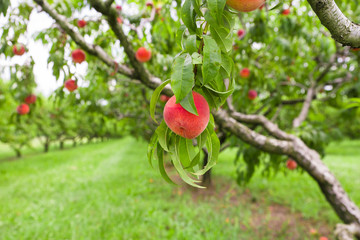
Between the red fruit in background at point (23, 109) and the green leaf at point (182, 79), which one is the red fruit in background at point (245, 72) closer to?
the green leaf at point (182, 79)

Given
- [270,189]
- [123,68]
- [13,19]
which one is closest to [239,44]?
[123,68]

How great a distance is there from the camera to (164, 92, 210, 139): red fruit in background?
0.55 metres

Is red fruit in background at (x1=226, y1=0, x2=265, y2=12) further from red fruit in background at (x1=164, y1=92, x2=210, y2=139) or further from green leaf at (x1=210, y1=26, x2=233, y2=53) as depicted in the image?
red fruit in background at (x1=164, y1=92, x2=210, y2=139)

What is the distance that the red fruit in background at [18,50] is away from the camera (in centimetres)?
164

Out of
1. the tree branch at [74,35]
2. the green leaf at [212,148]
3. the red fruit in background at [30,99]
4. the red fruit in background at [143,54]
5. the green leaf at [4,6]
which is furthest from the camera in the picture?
the red fruit in background at [30,99]

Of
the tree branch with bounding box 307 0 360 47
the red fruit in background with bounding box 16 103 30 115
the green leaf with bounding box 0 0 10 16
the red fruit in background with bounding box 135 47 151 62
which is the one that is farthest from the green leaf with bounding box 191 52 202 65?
the red fruit in background with bounding box 16 103 30 115

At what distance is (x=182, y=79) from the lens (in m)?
0.47

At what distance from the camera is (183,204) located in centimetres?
398

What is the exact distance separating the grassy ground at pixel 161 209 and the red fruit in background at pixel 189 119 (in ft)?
8.81

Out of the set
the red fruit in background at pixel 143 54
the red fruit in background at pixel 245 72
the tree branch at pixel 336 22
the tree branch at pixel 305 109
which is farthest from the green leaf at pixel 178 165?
the tree branch at pixel 305 109

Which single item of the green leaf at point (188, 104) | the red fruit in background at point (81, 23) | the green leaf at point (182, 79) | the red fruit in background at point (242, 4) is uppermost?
the red fruit in background at point (81, 23)

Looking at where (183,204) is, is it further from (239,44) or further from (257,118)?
(239,44)

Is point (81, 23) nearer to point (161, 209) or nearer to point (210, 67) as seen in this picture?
point (210, 67)

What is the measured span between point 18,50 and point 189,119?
64.9 inches
